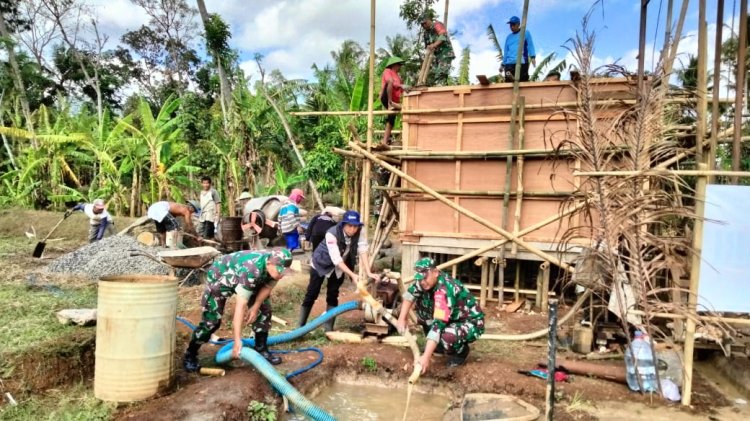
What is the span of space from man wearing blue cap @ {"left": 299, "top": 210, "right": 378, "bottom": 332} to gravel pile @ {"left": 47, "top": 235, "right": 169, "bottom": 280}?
3993mm

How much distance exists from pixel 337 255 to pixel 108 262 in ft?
17.4

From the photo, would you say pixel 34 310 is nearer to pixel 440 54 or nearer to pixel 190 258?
pixel 190 258

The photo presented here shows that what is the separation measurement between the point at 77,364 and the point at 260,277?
1.92 metres

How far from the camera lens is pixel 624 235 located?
502cm

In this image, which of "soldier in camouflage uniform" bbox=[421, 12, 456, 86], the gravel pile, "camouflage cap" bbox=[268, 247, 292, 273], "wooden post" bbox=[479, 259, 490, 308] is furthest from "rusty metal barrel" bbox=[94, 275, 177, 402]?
"soldier in camouflage uniform" bbox=[421, 12, 456, 86]

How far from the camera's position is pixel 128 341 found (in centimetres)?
450

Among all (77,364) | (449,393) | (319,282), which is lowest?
(449,393)

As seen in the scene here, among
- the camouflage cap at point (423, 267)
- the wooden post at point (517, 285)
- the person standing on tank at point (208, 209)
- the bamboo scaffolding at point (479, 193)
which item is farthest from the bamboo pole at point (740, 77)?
the person standing on tank at point (208, 209)

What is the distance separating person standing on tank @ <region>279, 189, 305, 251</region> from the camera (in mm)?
11750

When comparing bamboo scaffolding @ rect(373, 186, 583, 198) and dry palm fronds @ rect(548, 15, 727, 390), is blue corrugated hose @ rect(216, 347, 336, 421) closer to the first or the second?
dry palm fronds @ rect(548, 15, 727, 390)

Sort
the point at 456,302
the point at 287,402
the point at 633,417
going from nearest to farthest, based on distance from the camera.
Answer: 1. the point at 633,417
2. the point at 287,402
3. the point at 456,302

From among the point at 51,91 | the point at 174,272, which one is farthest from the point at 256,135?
the point at 51,91

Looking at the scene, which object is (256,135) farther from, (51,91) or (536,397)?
(51,91)

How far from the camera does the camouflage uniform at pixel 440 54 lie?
962 cm
